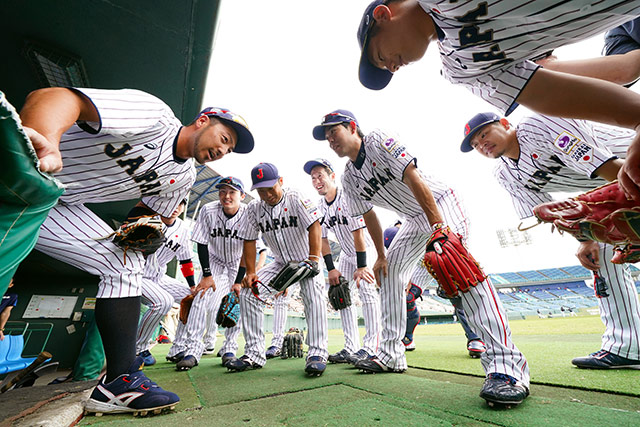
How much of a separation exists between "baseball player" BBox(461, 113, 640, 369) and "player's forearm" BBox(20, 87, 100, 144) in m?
2.94

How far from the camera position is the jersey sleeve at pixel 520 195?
2.82 meters

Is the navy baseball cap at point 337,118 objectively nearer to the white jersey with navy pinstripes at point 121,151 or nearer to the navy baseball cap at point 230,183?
the white jersey with navy pinstripes at point 121,151

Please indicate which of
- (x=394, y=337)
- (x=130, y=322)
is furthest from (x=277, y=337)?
(x=130, y=322)

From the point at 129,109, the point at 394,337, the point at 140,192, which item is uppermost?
the point at 129,109

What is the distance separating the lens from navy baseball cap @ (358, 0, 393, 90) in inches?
52.1

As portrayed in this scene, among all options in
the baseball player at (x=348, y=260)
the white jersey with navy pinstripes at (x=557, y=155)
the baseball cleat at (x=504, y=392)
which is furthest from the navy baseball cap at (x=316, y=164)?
the baseball cleat at (x=504, y=392)

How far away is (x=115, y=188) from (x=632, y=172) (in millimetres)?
2546

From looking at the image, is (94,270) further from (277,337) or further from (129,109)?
(277,337)

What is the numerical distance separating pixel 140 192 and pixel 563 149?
321cm

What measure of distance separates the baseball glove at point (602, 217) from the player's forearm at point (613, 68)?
0.58 m

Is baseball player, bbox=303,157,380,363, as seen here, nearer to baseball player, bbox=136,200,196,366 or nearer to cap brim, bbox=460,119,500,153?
cap brim, bbox=460,119,500,153

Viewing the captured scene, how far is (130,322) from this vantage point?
5.65ft

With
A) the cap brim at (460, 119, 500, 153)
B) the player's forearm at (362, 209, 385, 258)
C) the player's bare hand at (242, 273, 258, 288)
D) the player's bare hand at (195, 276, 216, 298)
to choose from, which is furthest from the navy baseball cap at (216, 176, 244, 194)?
the cap brim at (460, 119, 500, 153)

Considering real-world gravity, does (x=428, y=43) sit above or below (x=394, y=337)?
above
